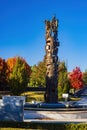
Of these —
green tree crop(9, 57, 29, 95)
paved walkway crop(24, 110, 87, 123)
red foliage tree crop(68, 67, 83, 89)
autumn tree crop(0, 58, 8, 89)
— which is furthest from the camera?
red foliage tree crop(68, 67, 83, 89)

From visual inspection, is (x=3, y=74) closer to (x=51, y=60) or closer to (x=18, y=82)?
(x=18, y=82)

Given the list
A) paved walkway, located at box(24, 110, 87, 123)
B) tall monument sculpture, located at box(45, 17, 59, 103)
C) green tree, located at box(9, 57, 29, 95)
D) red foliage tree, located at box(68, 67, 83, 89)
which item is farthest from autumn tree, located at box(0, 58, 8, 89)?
paved walkway, located at box(24, 110, 87, 123)

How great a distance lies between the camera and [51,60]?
36.1 meters

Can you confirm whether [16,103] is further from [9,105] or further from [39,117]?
[39,117]

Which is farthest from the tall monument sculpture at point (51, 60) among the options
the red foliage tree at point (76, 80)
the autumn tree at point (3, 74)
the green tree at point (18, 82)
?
the red foliage tree at point (76, 80)

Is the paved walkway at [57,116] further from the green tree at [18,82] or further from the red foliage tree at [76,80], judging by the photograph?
the red foliage tree at [76,80]

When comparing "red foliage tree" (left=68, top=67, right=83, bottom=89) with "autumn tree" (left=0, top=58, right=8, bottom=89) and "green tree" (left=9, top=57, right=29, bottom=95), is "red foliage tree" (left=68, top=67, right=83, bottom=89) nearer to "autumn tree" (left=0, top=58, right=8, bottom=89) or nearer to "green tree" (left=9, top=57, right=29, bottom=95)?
"autumn tree" (left=0, top=58, right=8, bottom=89)

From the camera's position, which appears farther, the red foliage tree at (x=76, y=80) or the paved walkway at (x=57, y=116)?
the red foliage tree at (x=76, y=80)

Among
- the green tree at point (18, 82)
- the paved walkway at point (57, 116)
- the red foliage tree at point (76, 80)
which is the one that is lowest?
the paved walkway at point (57, 116)

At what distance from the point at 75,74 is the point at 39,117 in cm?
4912

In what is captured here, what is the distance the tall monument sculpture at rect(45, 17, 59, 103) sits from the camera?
36.1 meters

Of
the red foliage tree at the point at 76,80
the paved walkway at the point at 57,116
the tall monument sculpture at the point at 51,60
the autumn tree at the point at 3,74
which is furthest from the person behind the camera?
the red foliage tree at the point at 76,80

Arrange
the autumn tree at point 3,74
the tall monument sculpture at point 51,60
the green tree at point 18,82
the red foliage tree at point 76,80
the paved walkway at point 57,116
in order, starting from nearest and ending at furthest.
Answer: the paved walkway at point 57,116
the tall monument sculpture at point 51,60
the green tree at point 18,82
the autumn tree at point 3,74
the red foliage tree at point 76,80

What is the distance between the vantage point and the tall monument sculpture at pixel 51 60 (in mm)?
36094
